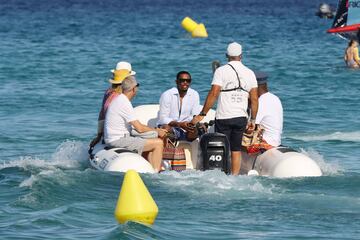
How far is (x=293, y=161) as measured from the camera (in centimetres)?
1177

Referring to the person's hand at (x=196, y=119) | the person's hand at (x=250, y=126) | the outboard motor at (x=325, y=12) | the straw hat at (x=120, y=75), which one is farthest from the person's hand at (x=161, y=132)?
the outboard motor at (x=325, y=12)

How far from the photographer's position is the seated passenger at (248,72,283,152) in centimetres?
1241

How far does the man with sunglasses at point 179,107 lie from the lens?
40.9ft

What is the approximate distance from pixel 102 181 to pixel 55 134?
16.5 ft

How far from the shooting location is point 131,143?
39.7ft

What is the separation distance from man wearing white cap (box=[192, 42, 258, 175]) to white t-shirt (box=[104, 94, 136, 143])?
814 mm

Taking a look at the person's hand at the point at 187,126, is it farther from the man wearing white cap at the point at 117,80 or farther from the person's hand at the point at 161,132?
the man wearing white cap at the point at 117,80

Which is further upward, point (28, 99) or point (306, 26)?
point (306, 26)

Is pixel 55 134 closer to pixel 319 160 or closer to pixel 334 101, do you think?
pixel 319 160

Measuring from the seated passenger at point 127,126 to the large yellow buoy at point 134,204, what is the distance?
2.15 metres

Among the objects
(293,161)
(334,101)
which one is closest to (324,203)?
(293,161)

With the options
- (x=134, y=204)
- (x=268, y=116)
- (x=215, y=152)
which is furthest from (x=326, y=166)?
(x=134, y=204)

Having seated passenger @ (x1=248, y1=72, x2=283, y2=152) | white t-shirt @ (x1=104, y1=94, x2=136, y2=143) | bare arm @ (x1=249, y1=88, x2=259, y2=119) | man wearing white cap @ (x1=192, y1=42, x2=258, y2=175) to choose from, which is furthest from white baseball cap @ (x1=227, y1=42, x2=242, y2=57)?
white t-shirt @ (x1=104, y1=94, x2=136, y2=143)

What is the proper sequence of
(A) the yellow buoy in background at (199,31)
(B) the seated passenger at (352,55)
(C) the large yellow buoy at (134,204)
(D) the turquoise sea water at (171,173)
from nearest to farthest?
(C) the large yellow buoy at (134,204)
(D) the turquoise sea water at (171,173)
(B) the seated passenger at (352,55)
(A) the yellow buoy in background at (199,31)
